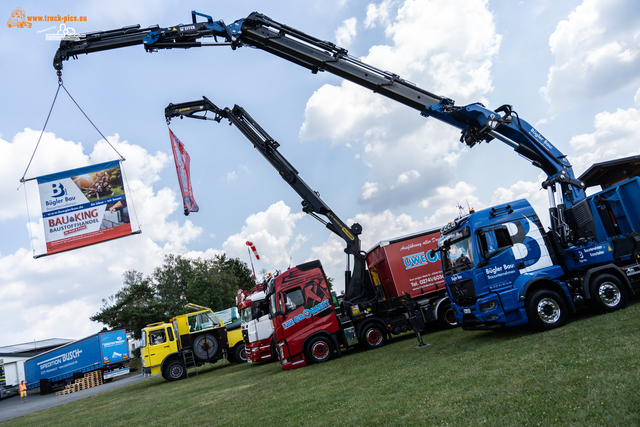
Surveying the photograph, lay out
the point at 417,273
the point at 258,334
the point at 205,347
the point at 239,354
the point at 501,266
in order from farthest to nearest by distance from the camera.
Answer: the point at 239,354 < the point at 205,347 < the point at 258,334 < the point at 417,273 < the point at 501,266

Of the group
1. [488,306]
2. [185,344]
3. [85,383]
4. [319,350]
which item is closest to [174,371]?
[185,344]

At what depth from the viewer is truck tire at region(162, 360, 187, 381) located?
18109mm

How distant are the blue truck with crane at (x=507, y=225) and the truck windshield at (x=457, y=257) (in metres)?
0.02

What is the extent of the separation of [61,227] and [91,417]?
559 centimetres

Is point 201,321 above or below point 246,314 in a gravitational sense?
above

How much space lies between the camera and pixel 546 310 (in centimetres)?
898

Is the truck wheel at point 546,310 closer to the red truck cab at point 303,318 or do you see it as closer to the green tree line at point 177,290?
the red truck cab at point 303,318

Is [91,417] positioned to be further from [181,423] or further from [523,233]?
[523,233]

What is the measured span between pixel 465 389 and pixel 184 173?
38.8ft

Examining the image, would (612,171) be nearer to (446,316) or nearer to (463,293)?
(446,316)

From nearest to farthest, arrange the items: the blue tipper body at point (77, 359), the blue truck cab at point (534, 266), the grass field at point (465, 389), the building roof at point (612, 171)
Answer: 1. the grass field at point (465, 389)
2. the blue truck cab at point (534, 266)
3. the building roof at point (612, 171)
4. the blue tipper body at point (77, 359)

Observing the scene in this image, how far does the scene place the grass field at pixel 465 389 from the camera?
4281 mm

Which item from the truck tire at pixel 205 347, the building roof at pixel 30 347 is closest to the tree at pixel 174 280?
the building roof at pixel 30 347

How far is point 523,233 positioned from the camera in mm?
9422
